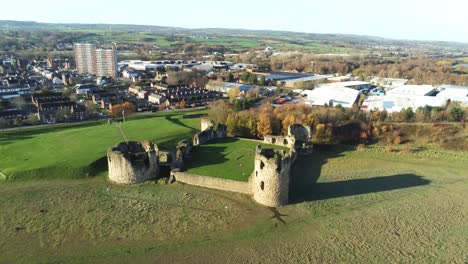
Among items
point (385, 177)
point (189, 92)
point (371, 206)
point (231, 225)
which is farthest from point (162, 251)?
point (189, 92)

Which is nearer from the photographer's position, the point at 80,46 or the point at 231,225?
the point at 231,225

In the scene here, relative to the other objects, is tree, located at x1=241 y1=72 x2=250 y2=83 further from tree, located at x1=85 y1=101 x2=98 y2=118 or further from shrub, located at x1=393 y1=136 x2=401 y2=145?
shrub, located at x1=393 y1=136 x2=401 y2=145

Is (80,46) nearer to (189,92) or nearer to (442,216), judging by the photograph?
(189,92)

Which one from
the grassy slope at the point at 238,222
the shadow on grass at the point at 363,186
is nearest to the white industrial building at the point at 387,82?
the grassy slope at the point at 238,222

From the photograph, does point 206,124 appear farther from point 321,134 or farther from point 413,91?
point 413,91

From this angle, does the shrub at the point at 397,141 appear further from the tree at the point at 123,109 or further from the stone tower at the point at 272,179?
the tree at the point at 123,109

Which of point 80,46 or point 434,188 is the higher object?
point 80,46

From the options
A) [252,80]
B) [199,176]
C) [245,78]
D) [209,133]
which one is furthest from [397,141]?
[245,78]
